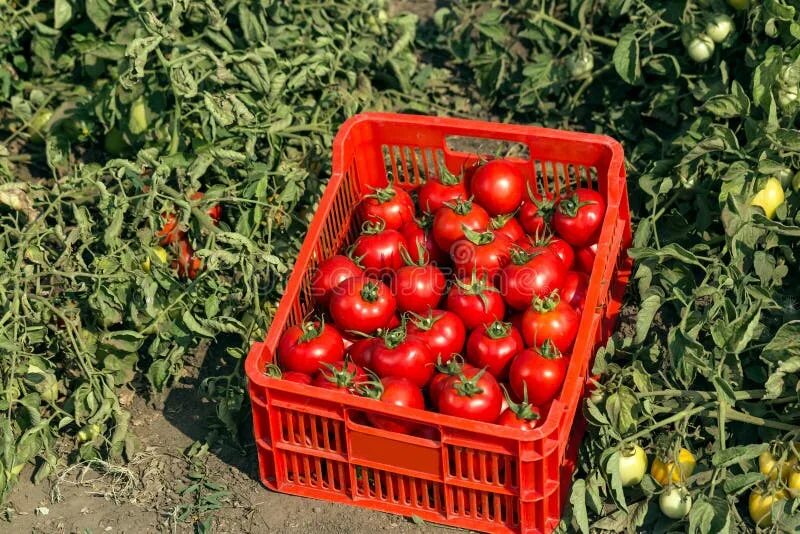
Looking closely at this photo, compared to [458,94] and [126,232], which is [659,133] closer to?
[458,94]

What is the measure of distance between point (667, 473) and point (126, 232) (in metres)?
2.02

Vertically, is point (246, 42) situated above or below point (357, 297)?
above

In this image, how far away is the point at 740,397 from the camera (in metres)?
3.30

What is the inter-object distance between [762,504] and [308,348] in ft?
4.31

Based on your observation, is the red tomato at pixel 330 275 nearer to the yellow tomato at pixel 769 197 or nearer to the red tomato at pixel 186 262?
the red tomato at pixel 186 262

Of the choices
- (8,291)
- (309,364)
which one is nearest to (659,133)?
(309,364)

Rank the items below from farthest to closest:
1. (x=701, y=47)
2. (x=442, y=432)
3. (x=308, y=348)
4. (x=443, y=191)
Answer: (x=701, y=47)
(x=443, y=191)
(x=308, y=348)
(x=442, y=432)

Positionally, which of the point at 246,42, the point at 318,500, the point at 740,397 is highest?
the point at 246,42

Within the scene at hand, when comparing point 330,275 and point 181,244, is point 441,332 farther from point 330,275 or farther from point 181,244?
point 181,244

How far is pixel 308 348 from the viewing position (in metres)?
3.51

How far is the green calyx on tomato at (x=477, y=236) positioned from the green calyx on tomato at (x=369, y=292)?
32 centimetres

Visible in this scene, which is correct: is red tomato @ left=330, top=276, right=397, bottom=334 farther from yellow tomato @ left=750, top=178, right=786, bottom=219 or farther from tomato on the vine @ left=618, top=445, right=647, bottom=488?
A: yellow tomato @ left=750, top=178, right=786, bottom=219

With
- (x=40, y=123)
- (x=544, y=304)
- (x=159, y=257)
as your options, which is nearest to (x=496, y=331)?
(x=544, y=304)

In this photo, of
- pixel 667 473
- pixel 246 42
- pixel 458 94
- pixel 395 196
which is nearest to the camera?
pixel 667 473
